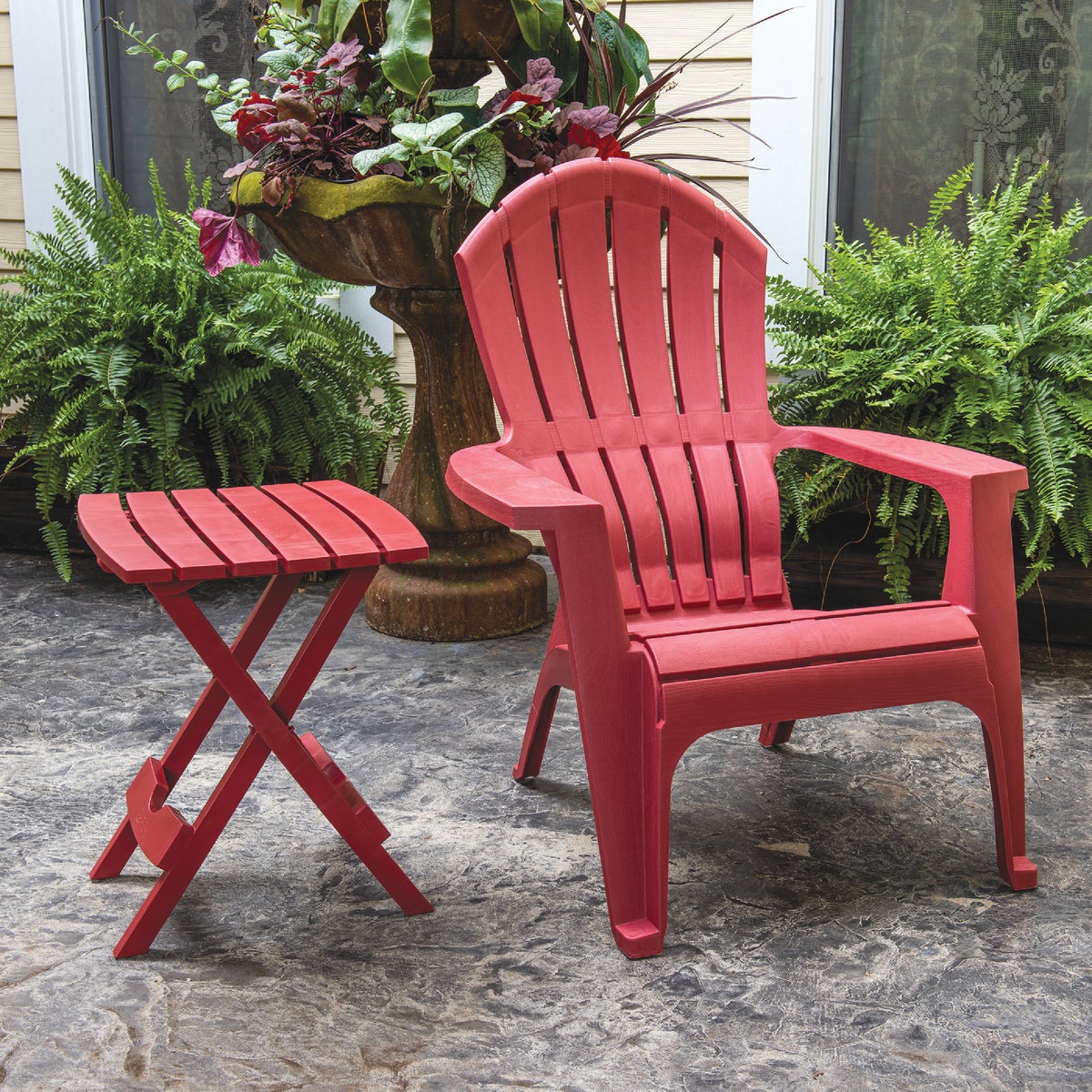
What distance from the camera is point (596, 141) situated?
2.47 metres

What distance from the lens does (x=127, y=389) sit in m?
3.10

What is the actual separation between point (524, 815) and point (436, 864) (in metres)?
0.23

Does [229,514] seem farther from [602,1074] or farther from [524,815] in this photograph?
[602,1074]

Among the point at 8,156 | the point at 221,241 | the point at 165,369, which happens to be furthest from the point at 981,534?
the point at 8,156

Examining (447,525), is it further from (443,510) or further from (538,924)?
(538,924)

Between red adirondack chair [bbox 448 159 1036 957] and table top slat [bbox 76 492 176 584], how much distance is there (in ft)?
1.50

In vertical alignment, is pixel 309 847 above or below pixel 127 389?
below

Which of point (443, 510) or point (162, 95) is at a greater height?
point (162, 95)

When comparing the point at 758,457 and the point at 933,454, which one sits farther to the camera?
the point at 758,457

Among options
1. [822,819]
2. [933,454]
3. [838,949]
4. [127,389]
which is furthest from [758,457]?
[127,389]

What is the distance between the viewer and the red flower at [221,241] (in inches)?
103

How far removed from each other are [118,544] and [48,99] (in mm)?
2935

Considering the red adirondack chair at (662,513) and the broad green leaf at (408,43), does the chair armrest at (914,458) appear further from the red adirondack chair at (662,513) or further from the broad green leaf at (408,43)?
the broad green leaf at (408,43)

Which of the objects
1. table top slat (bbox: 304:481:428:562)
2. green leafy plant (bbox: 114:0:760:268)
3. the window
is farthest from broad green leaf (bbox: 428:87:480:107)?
the window
